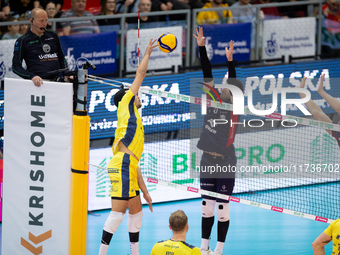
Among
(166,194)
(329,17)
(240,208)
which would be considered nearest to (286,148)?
(240,208)

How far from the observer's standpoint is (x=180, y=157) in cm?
1269

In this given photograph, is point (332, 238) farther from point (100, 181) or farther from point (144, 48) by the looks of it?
point (144, 48)

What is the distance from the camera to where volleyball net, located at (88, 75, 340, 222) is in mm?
12570

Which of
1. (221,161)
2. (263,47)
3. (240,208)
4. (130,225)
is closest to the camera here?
(130,225)

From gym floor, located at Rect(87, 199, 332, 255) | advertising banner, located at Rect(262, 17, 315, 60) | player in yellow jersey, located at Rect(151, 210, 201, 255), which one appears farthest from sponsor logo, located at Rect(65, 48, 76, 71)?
player in yellow jersey, located at Rect(151, 210, 201, 255)

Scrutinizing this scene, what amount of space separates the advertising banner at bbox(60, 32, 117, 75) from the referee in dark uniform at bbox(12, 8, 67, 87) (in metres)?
2.36

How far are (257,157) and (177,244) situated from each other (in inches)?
263

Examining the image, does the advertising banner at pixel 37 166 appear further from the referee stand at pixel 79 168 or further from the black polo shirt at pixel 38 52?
the black polo shirt at pixel 38 52

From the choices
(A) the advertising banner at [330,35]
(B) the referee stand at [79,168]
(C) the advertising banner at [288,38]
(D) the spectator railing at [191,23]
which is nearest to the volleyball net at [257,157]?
(D) the spectator railing at [191,23]

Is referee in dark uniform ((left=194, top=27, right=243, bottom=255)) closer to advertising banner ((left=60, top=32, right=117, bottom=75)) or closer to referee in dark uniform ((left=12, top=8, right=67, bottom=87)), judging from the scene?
referee in dark uniform ((left=12, top=8, right=67, bottom=87))

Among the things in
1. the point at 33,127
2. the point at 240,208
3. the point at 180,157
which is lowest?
the point at 240,208

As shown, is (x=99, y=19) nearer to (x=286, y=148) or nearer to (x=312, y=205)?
(x=286, y=148)

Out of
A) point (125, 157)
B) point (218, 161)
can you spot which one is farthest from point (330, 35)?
point (125, 157)

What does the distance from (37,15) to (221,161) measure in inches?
129
